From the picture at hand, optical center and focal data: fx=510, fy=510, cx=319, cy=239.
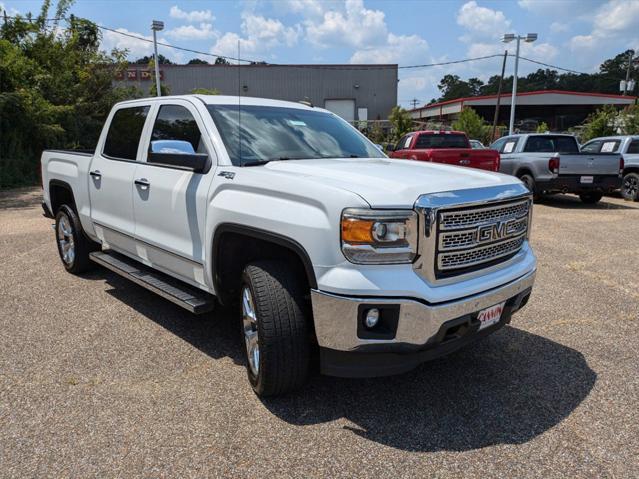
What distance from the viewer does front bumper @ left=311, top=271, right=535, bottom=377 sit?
8.72 feet

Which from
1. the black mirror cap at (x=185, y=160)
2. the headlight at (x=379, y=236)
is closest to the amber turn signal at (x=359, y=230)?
the headlight at (x=379, y=236)

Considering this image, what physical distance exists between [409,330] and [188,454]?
135cm

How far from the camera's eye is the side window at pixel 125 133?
15.3ft

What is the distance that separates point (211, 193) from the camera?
347cm

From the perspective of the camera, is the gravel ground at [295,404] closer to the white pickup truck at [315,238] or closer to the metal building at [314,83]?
the white pickup truck at [315,238]

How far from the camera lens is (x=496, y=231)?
3.12m

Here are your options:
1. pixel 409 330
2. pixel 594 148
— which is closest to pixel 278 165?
pixel 409 330

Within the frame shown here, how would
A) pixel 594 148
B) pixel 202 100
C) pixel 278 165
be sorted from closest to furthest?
pixel 278 165
pixel 202 100
pixel 594 148

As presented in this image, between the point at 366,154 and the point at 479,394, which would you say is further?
the point at 366,154

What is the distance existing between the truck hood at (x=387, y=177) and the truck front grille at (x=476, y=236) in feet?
0.54

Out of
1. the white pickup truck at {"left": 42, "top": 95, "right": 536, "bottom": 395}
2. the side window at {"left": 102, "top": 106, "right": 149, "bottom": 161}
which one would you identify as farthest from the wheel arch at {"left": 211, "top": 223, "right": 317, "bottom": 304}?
the side window at {"left": 102, "top": 106, "right": 149, "bottom": 161}

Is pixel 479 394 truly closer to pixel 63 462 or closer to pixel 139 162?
pixel 63 462

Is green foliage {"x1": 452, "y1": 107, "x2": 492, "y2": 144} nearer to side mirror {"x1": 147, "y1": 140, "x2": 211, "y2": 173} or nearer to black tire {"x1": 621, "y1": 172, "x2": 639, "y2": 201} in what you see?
black tire {"x1": 621, "y1": 172, "x2": 639, "y2": 201}

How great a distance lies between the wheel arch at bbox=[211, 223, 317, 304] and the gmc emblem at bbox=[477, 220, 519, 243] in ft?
3.55
